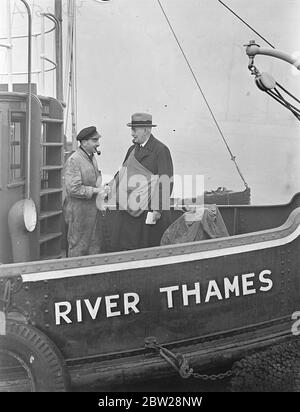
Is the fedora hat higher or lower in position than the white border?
higher

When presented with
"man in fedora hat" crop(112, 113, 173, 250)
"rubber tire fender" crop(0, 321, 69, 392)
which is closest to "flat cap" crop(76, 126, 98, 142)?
"man in fedora hat" crop(112, 113, 173, 250)

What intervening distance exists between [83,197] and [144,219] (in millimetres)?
405

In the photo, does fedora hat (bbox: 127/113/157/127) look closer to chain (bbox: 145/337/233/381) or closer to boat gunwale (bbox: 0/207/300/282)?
boat gunwale (bbox: 0/207/300/282)

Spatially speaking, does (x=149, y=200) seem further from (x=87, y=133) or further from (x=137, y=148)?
(x=87, y=133)

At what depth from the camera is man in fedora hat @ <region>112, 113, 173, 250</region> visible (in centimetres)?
291

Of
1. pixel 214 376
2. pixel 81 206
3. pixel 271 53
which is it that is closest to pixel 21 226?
pixel 81 206

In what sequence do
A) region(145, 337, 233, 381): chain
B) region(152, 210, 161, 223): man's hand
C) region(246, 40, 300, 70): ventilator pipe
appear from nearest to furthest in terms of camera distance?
region(145, 337, 233, 381): chain
region(246, 40, 300, 70): ventilator pipe
region(152, 210, 161, 223): man's hand

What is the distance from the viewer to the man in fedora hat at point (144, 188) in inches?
115

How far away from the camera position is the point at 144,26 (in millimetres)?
2947

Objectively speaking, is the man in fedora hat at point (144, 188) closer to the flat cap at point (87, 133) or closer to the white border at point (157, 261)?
the flat cap at point (87, 133)

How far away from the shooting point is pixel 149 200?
9.50 feet

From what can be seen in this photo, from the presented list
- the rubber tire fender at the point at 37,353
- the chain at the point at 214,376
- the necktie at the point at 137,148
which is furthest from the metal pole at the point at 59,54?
the chain at the point at 214,376

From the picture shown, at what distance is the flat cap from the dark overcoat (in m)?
0.24

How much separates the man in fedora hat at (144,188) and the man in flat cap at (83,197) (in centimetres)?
16
